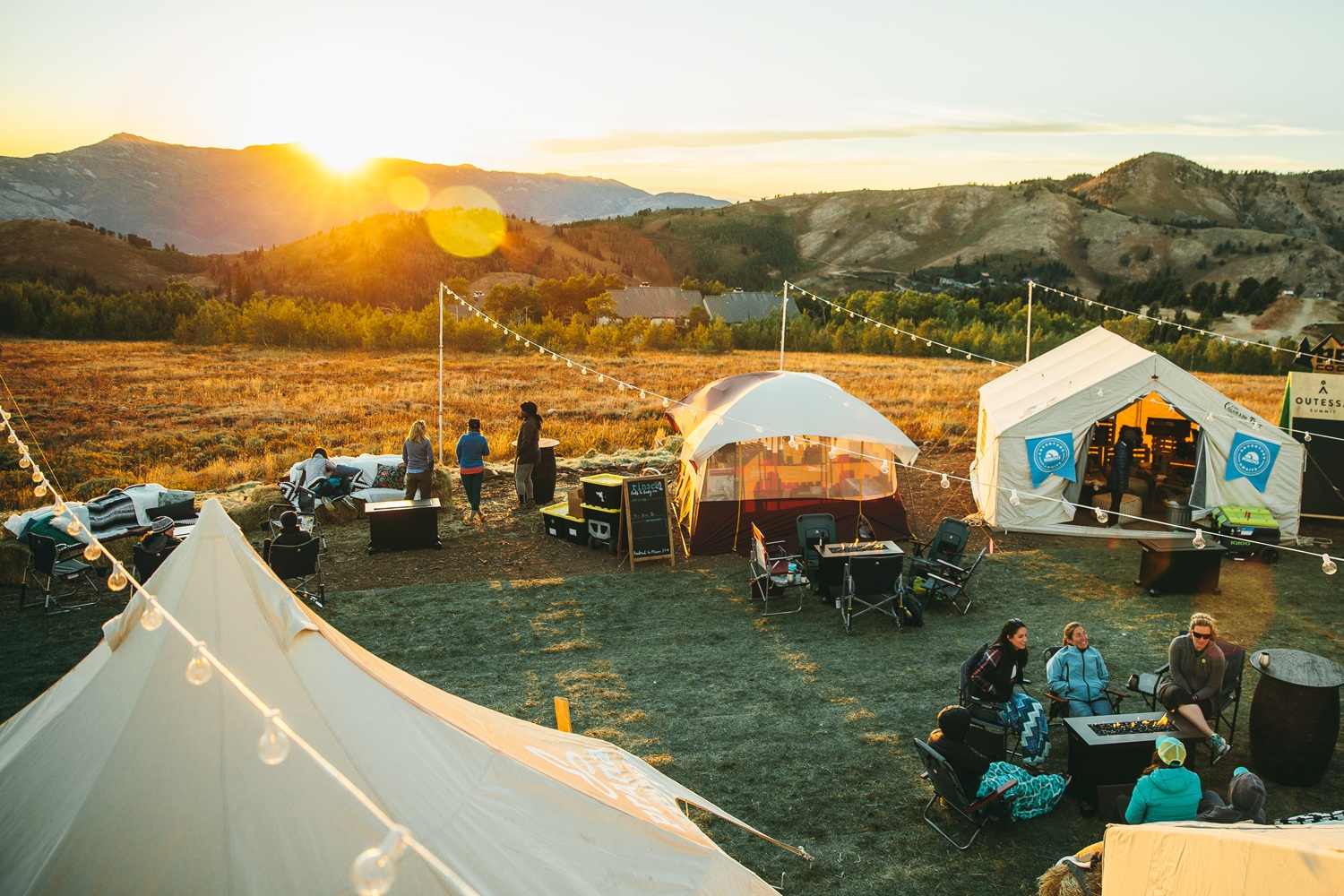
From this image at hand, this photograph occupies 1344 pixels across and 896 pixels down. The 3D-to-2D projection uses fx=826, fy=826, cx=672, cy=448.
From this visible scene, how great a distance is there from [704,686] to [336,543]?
6.45 m

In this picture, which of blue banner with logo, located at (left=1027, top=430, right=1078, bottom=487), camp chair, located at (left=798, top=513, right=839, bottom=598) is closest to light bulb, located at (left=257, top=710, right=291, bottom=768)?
camp chair, located at (left=798, top=513, right=839, bottom=598)

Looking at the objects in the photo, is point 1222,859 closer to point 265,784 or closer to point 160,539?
point 265,784

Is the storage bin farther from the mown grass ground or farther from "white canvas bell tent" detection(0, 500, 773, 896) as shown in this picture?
"white canvas bell tent" detection(0, 500, 773, 896)

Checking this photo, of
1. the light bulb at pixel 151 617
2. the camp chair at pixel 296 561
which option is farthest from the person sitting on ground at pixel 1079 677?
the camp chair at pixel 296 561

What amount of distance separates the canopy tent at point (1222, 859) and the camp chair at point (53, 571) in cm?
1000

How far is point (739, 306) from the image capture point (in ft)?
201

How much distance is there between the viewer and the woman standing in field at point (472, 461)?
39.0 feet

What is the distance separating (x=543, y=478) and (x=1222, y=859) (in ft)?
36.1

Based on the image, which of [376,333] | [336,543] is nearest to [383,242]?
[376,333]

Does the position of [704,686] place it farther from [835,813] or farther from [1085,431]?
[1085,431]

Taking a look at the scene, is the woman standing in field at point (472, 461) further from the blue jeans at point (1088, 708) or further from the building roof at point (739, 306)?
the building roof at point (739, 306)

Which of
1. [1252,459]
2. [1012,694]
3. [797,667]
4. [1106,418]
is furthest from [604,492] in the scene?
[1252,459]

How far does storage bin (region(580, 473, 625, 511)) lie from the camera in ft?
35.8

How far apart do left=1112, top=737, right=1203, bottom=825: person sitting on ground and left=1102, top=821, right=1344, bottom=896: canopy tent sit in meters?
1.42
